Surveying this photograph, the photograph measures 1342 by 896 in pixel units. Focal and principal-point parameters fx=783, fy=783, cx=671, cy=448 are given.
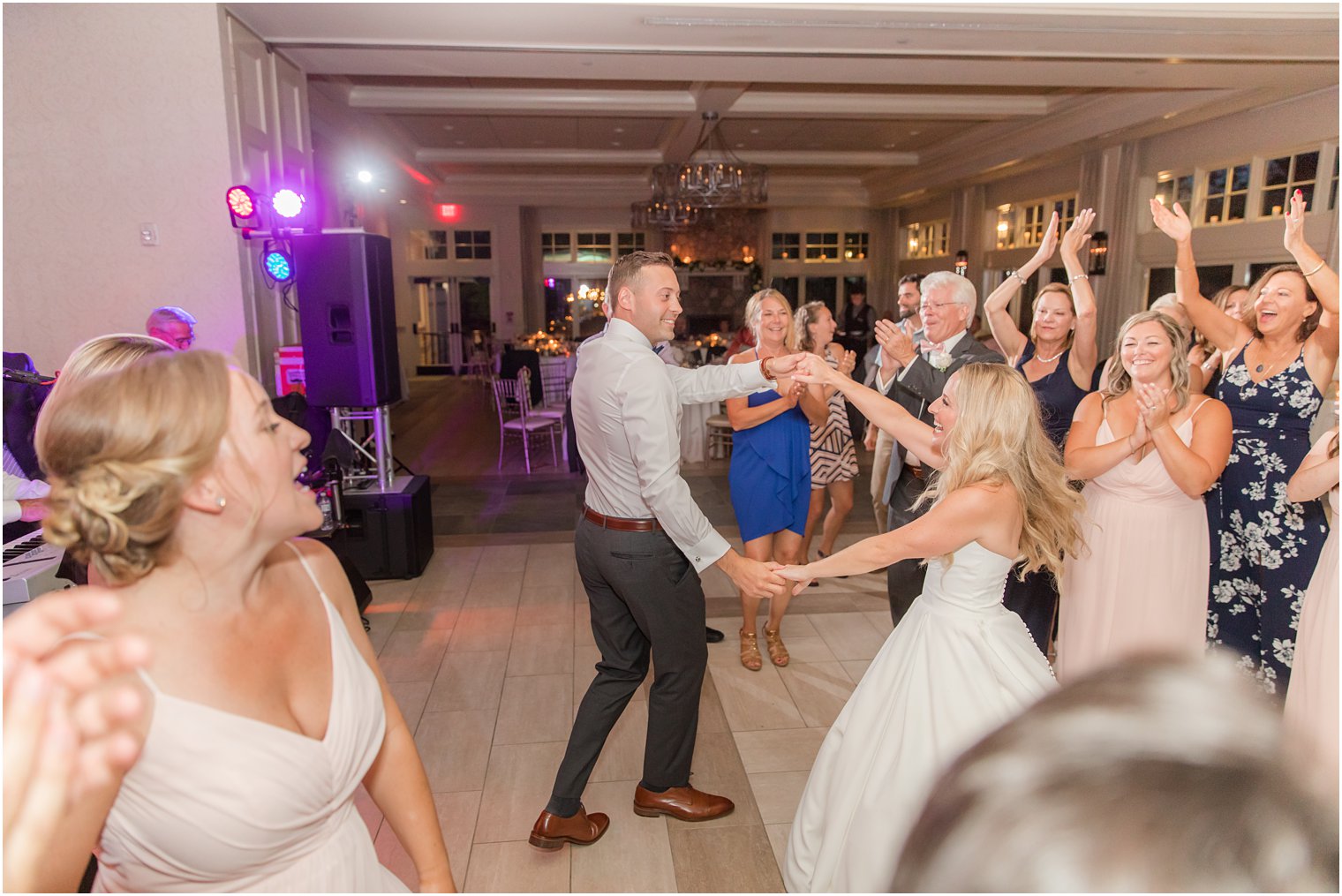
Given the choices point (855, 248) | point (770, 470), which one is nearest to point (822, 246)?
point (855, 248)

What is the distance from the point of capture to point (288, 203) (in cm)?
480

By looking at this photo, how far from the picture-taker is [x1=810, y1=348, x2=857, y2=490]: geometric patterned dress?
171 inches

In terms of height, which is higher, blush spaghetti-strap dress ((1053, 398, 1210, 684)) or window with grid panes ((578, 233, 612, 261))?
window with grid panes ((578, 233, 612, 261))

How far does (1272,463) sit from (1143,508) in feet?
2.52

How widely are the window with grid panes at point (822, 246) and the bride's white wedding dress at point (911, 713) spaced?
51.4ft

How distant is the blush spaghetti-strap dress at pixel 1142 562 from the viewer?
265 cm

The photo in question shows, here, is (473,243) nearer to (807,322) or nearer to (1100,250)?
(1100,250)

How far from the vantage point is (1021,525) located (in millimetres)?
2049

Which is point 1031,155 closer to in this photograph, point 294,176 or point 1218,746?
point 294,176

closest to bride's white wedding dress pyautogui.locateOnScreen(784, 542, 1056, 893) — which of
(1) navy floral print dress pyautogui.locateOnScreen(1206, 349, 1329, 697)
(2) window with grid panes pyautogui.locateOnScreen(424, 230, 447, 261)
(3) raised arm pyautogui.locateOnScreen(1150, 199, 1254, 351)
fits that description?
(1) navy floral print dress pyautogui.locateOnScreen(1206, 349, 1329, 697)

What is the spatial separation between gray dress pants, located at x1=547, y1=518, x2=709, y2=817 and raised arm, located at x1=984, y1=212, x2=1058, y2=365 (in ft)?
6.26

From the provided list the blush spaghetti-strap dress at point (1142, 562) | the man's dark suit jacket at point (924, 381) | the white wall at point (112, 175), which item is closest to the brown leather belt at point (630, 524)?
the man's dark suit jacket at point (924, 381)

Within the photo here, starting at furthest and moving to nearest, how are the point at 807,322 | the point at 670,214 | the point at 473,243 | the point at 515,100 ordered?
the point at 473,243 < the point at 670,214 < the point at 515,100 < the point at 807,322

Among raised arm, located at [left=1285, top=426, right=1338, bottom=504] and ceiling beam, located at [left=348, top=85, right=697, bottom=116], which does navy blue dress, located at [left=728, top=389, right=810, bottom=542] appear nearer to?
raised arm, located at [left=1285, top=426, right=1338, bottom=504]
